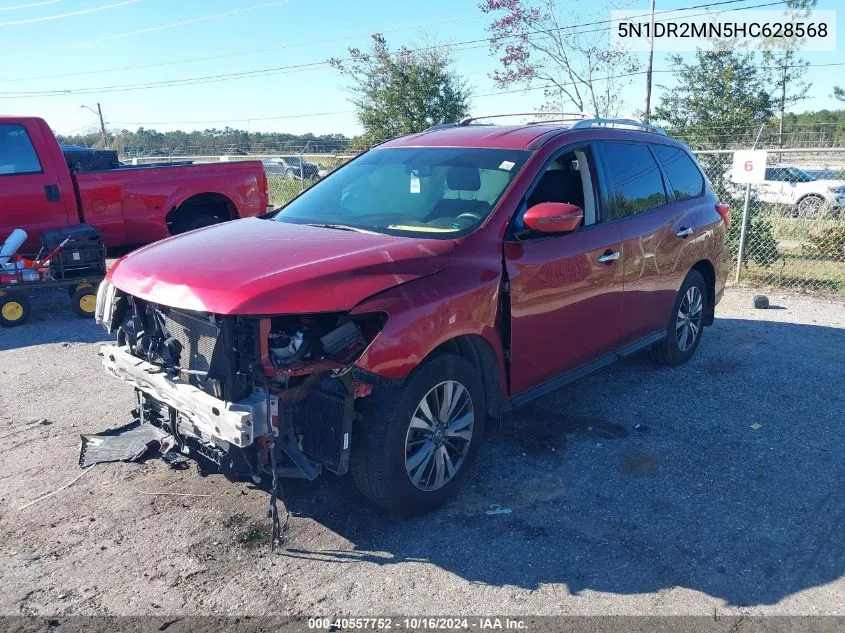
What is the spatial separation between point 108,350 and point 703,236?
189 inches

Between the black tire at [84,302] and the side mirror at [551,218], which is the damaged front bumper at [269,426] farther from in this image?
the black tire at [84,302]

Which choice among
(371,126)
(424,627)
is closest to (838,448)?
(424,627)

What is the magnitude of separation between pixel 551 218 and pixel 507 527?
5.68ft

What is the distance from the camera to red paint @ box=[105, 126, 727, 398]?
336 centimetres

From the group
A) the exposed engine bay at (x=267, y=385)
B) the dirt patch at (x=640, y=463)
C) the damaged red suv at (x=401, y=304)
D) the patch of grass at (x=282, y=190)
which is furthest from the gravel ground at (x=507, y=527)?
the patch of grass at (x=282, y=190)

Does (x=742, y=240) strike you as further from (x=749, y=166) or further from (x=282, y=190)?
(x=282, y=190)

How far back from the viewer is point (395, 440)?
3.49 metres

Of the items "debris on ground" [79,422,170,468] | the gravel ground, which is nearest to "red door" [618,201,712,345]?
the gravel ground

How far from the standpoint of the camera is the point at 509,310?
4156 millimetres

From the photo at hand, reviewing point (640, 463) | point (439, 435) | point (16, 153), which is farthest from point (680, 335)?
point (16, 153)

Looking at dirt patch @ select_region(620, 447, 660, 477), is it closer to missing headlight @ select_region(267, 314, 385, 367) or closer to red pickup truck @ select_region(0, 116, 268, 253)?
missing headlight @ select_region(267, 314, 385, 367)

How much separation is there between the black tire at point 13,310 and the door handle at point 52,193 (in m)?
1.27

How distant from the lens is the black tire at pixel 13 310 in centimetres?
779

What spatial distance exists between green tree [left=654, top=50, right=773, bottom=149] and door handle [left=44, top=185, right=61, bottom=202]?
42.2 ft
